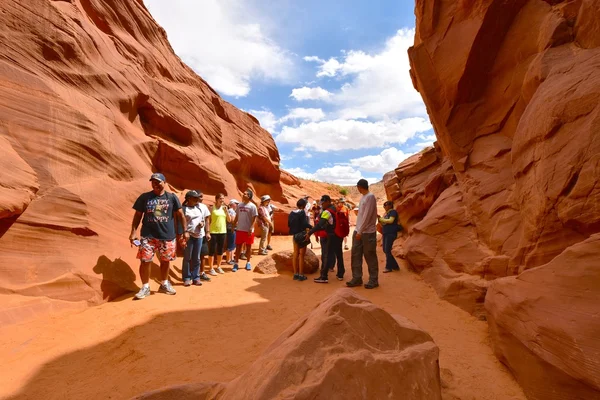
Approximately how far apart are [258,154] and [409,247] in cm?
1000

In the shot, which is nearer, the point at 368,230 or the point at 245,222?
the point at 368,230

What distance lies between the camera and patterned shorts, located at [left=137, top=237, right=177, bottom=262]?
4.88 m

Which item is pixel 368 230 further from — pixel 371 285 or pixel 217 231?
pixel 217 231

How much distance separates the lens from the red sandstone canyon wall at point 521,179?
2242mm

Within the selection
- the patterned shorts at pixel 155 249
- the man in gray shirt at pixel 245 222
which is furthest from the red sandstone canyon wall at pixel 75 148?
the man in gray shirt at pixel 245 222

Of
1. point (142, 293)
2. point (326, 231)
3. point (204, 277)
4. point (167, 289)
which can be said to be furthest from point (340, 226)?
point (142, 293)

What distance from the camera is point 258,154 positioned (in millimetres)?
15055

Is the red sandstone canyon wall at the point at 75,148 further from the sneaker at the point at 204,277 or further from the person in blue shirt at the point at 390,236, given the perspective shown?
the person in blue shirt at the point at 390,236

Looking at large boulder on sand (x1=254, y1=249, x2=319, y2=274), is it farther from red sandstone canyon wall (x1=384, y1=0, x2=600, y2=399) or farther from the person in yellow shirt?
red sandstone canyon wall (x1=384, y1=0, x2=600, y2=399)

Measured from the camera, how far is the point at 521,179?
405cm

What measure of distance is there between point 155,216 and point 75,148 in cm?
237

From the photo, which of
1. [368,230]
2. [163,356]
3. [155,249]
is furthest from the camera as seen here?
[368,230]

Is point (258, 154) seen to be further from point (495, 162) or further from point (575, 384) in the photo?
point (575, 384)

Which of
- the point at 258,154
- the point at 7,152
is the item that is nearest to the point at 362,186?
the point at 7,152
